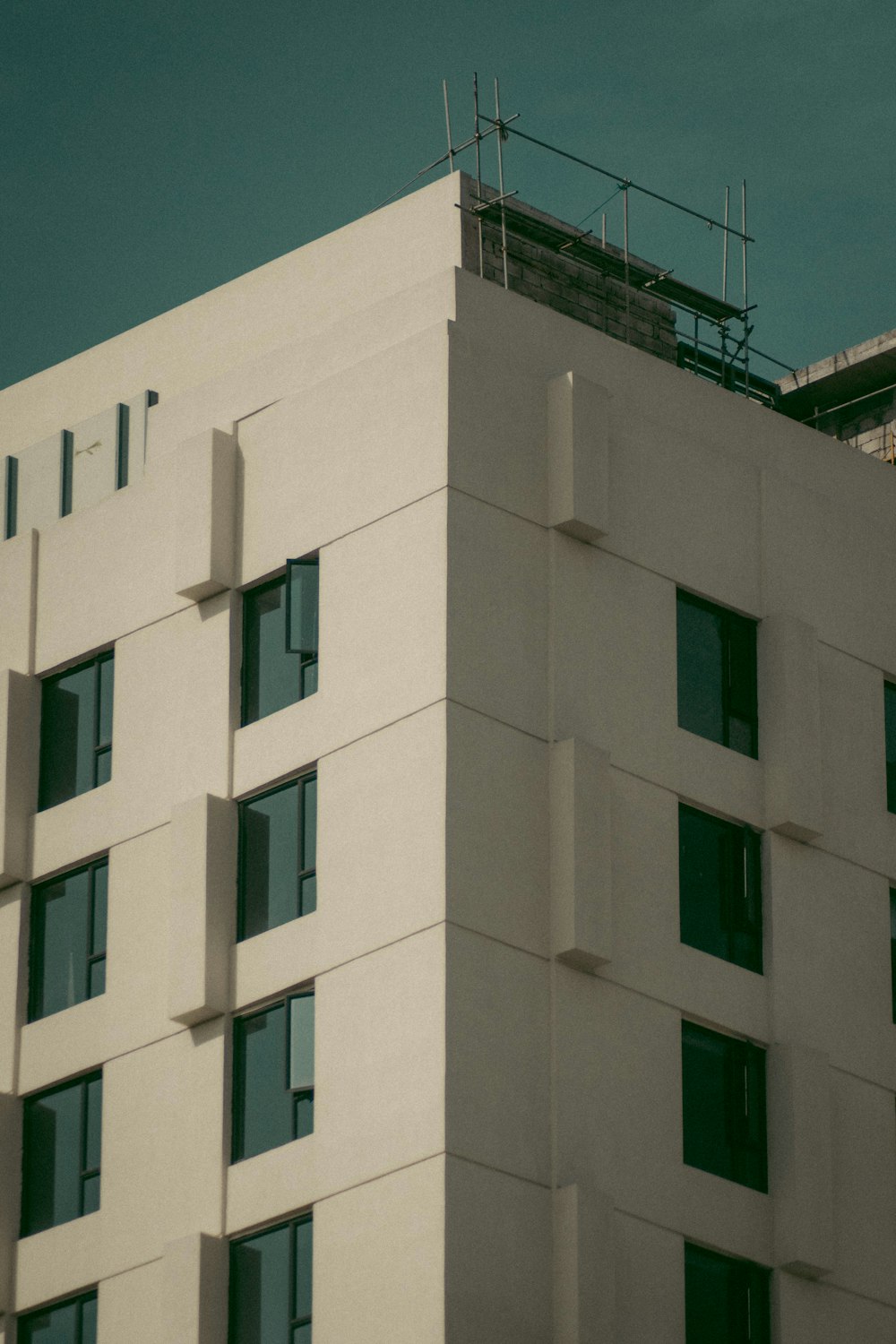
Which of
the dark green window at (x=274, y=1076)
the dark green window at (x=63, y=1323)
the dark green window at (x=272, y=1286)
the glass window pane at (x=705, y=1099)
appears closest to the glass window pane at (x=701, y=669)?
the glass window pane at (x=705, y=1099)

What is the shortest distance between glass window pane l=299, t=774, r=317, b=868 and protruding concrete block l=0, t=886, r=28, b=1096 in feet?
20.5

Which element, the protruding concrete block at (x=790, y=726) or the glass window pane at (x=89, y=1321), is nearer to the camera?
the glass window pane at (x=89, y=1321)

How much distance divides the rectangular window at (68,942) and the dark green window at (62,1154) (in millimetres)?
1456

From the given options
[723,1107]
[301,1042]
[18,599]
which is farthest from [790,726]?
[18,599]

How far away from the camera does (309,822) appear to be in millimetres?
45156

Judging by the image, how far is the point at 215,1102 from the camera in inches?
1751

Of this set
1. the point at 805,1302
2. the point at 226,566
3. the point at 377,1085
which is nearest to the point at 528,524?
the point at 226,566

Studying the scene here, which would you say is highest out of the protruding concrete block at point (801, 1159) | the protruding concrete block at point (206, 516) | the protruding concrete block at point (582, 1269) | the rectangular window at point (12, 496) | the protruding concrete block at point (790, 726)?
the rectangular window at point (12, 496)

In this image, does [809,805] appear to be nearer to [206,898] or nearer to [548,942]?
[548,942]

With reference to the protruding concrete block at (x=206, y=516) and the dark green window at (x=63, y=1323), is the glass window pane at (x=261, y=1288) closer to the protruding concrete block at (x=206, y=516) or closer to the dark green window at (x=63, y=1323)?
the dark green window at (x=63, y=1323)

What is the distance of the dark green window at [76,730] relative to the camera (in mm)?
49375

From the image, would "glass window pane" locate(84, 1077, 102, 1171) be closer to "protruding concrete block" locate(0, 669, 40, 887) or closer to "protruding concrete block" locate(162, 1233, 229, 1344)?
Answer: "protruding concrete block" locate(162, 1233, 229, 1344)

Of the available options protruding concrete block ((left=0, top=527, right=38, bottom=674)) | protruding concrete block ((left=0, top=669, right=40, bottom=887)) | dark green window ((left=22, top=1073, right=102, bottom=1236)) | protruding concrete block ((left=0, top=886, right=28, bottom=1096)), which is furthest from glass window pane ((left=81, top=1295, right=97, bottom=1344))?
protruding concrete block ((left=0, top=527, right=38, bottom=674))

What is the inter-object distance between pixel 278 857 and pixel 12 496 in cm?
1362
